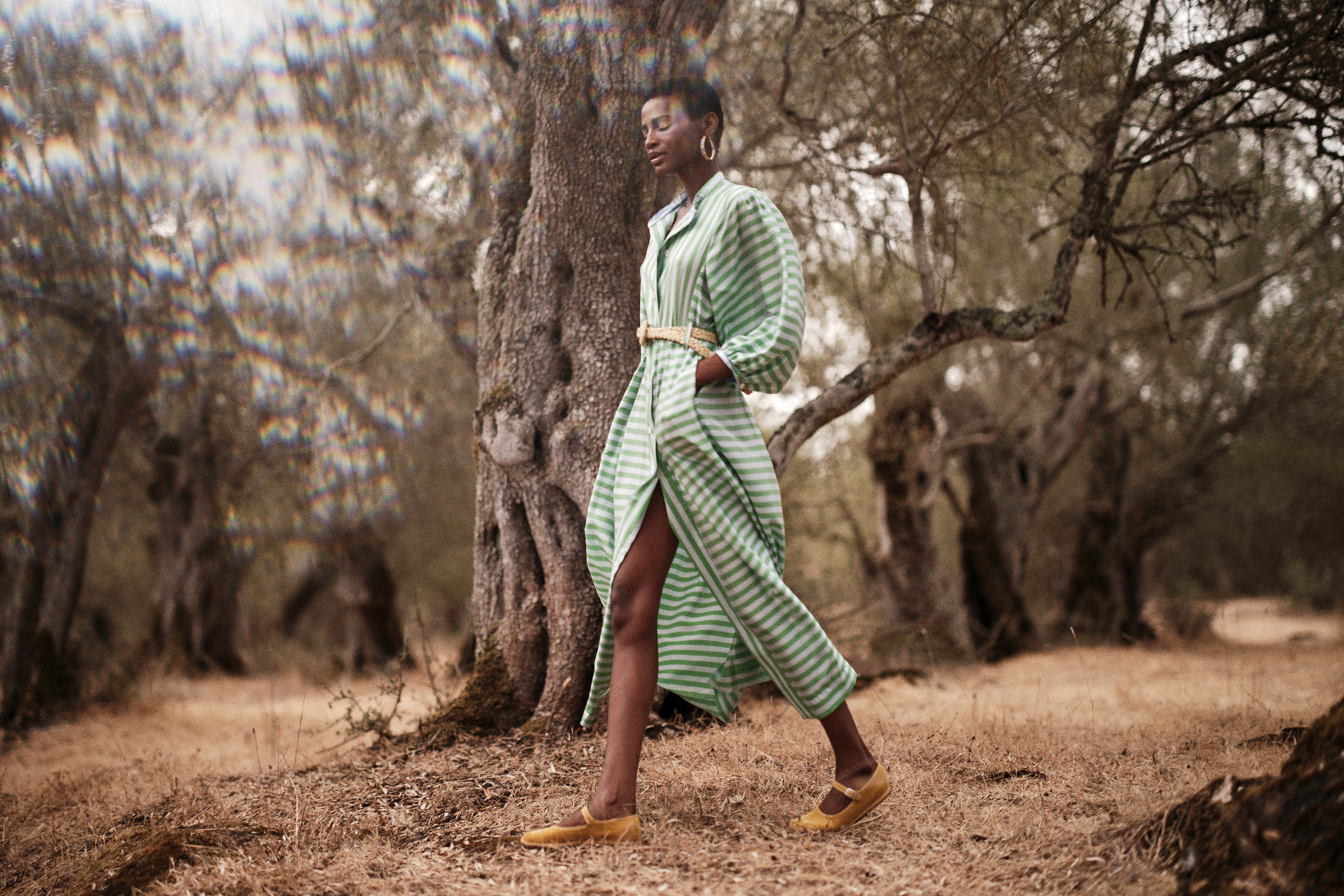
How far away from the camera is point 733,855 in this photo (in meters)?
2.38

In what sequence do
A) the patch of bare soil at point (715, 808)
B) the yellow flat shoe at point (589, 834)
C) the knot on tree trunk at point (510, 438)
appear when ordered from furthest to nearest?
the knot on tree trunk at point (510, 438), the yellow flat shoe at point (589, 834), the patch of bare soil at point (715, 808)

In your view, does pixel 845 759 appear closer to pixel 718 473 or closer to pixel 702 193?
pixel 718 473

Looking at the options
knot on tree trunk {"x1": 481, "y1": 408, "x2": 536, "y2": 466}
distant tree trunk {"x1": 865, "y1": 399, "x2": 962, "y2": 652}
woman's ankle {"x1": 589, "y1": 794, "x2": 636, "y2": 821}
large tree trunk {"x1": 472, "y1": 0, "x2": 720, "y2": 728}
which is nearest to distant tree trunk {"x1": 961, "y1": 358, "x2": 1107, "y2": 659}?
distant tree trunk {"x1": 865, "y1": 399, "x2": 962, "y2": 652}

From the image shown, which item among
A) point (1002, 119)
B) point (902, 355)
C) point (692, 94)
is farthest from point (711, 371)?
point (1002, 119)

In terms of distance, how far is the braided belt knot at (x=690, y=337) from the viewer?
2686 mm

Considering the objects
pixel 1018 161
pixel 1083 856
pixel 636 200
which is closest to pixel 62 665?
pixel 636 200

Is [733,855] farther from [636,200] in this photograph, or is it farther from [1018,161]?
[1018,161]

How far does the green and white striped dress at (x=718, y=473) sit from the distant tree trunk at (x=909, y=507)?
280 inches

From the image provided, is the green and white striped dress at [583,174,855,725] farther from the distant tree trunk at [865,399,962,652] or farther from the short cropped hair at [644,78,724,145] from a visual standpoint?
the distant tree trunk at [865,399,962,652]

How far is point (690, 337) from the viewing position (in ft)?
8.84

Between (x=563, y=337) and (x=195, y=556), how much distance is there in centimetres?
954

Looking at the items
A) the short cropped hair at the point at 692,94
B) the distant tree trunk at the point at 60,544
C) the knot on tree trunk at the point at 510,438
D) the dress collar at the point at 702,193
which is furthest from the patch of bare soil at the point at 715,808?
the distant tree trunk at the point at 60,544

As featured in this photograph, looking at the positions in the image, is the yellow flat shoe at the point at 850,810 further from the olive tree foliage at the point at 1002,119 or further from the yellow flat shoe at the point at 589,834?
the olive tree foliage at the point at 1002,119

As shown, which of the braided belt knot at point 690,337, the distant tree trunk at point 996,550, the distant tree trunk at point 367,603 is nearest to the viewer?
the braided belt knot at point 690,337
